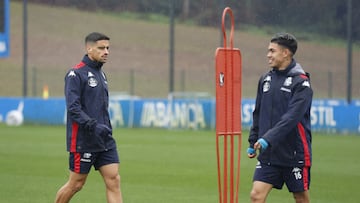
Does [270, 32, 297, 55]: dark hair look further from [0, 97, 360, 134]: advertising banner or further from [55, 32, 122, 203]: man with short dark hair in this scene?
[0, 97, 360, 134]: advertising banner

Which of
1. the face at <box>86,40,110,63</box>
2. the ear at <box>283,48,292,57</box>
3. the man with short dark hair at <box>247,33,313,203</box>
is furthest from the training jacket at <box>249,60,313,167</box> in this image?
the face at <box>86,40,110,63</box>

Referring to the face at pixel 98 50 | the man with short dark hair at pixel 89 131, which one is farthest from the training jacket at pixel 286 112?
the face at pixel 98 50

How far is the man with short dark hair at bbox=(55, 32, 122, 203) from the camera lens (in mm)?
9836

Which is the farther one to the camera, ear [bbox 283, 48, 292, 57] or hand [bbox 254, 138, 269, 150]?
ear [bbox 283, 48, 292, 57]

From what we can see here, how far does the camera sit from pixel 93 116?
9852 millimetres

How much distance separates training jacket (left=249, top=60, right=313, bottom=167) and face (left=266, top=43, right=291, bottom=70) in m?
0.06

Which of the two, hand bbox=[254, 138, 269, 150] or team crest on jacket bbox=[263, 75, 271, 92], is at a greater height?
team crest on jacket bbox=[263, 75, 271, 92]

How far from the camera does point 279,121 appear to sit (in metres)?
8.88

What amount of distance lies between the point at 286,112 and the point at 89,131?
2.19m

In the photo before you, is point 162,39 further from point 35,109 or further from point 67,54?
point 35,109

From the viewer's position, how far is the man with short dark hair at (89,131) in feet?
32.3

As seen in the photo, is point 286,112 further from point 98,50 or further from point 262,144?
point 98,50

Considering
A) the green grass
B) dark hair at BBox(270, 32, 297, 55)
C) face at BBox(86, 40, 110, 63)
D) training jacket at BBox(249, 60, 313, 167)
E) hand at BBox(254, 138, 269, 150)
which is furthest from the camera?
the green grass

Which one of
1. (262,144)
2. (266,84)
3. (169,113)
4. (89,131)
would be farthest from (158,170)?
(169,113)
